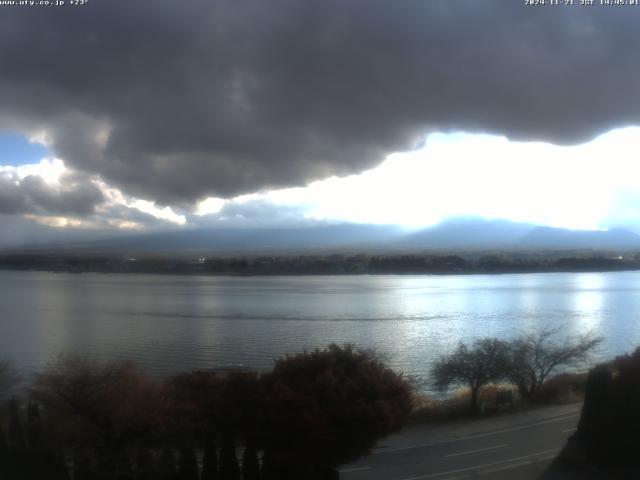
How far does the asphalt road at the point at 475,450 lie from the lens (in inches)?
275

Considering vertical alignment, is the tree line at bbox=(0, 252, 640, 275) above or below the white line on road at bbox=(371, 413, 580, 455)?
above

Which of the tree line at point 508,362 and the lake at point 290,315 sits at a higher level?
the lake at point 290,315

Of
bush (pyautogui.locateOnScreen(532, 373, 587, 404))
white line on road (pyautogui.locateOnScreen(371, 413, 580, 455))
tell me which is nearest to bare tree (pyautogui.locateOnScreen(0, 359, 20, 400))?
white line on road (pyautogui.locateOnScreen(371, 413, 580, 455))

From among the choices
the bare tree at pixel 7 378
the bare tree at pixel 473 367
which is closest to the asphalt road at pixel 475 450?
the bare tree at pixel 473 367

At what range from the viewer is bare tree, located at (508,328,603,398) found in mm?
8953

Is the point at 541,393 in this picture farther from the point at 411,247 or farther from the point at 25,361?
the point at 411,247

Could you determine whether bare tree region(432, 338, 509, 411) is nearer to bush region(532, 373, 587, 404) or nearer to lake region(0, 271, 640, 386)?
lake region(0, 271, 640, 386)

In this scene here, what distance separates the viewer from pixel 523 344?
31.9 ft

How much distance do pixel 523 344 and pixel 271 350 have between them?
150 inches

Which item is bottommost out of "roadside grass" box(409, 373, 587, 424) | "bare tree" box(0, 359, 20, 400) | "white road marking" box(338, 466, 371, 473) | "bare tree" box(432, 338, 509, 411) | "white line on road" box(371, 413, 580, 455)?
"white road marking" box(338, 466, 371, 473)

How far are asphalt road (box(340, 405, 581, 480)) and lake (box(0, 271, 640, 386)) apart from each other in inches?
58.9

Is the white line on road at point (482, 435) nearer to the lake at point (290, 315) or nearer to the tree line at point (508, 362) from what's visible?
the tree line at point (508, 362)

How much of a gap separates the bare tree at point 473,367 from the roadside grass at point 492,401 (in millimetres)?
120

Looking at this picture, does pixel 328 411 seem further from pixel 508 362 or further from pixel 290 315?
pixel 290 315
